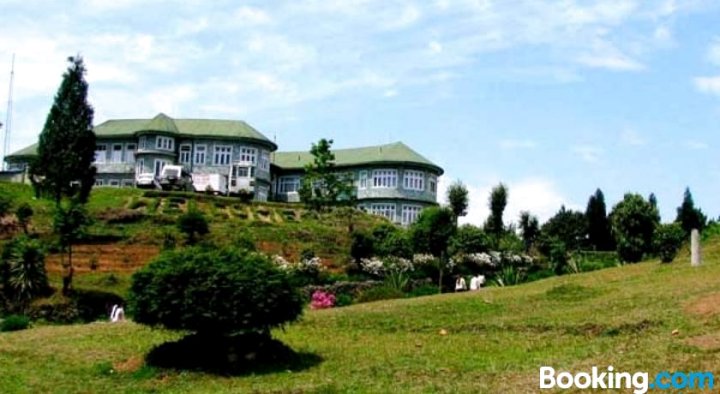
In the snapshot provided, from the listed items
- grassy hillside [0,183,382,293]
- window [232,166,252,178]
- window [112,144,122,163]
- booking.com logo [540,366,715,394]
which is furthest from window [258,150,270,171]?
booking.com logo [540,366,715,394]

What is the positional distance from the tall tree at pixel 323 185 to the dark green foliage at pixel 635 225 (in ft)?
115

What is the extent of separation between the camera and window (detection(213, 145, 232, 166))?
88.0m

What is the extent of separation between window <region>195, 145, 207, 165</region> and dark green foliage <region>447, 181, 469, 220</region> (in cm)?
3144

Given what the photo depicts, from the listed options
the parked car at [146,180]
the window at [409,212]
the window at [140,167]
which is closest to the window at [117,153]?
the window at [140,167]

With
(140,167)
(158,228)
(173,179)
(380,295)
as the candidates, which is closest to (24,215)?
(158,228)

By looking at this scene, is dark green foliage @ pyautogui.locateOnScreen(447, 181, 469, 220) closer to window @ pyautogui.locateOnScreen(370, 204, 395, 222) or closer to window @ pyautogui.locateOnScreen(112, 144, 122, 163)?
window @ pyautogui.locateOnScreen(370, 204, 395, 222)

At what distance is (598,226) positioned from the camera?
88.4 meters

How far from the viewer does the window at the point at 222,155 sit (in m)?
88.0

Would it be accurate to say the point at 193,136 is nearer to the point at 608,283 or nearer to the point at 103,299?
the point at 103,299

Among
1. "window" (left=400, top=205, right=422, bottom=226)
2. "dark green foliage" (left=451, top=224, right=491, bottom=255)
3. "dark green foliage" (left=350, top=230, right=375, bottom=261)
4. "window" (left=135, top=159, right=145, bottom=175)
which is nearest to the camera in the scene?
"dark green foliage" (left=350, top=230, right=375, bottom=261)

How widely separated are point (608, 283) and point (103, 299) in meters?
25.0

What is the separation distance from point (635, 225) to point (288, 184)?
5481cm

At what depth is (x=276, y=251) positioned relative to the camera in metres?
59.7

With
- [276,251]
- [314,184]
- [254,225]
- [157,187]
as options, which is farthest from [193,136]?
[276,251]
